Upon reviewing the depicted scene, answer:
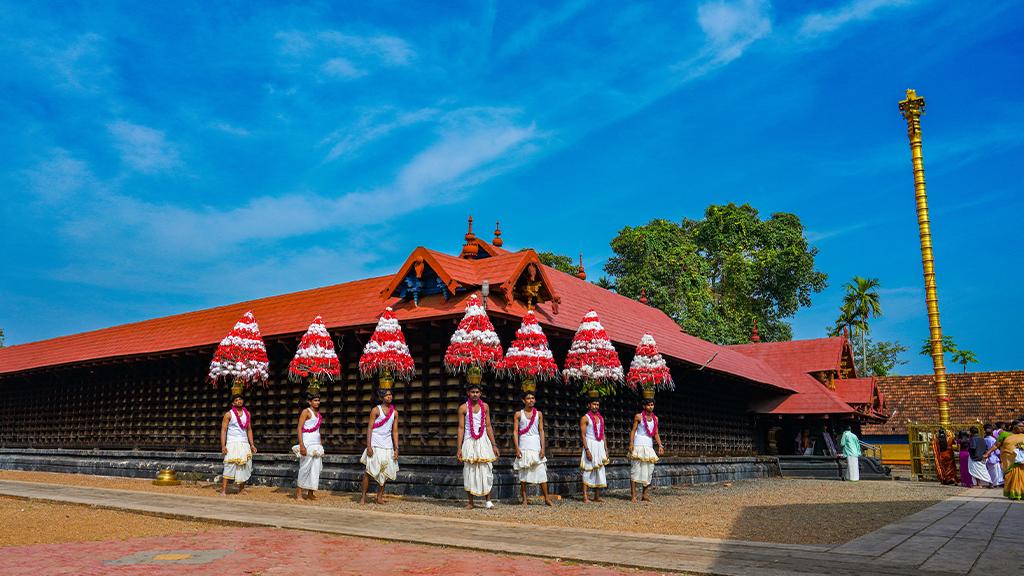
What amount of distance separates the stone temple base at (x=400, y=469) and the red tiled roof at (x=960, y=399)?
15531 mm

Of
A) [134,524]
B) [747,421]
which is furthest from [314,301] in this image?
[747,421]

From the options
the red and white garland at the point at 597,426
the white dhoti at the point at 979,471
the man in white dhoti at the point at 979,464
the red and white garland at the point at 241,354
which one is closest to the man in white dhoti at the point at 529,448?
the red and white garland at the point at 597,426

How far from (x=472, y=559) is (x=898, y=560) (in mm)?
3729

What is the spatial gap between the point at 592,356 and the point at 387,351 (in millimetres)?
3805

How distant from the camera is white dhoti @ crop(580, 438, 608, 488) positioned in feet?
44.7

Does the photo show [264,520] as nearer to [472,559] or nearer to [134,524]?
[134,524]

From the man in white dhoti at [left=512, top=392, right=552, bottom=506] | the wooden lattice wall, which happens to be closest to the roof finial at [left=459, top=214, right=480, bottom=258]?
the wooden lattice wall

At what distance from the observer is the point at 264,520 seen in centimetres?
919

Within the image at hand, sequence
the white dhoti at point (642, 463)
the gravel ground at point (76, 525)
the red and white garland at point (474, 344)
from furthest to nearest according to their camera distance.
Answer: the white dhoti at point (642, 463) → the red and white garland at point (474, 344) → the gravel ground at point (76, 525)

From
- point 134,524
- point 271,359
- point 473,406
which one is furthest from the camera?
point 271,359

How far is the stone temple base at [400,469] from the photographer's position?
1382 cm

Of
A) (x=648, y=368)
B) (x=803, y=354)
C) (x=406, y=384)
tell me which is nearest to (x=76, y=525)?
(x=406, y=384)

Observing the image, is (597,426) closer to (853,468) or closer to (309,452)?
(309,452)

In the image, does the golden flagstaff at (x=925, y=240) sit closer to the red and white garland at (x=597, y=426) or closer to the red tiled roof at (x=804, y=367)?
the red tiled roof at (x=804, y=367)
